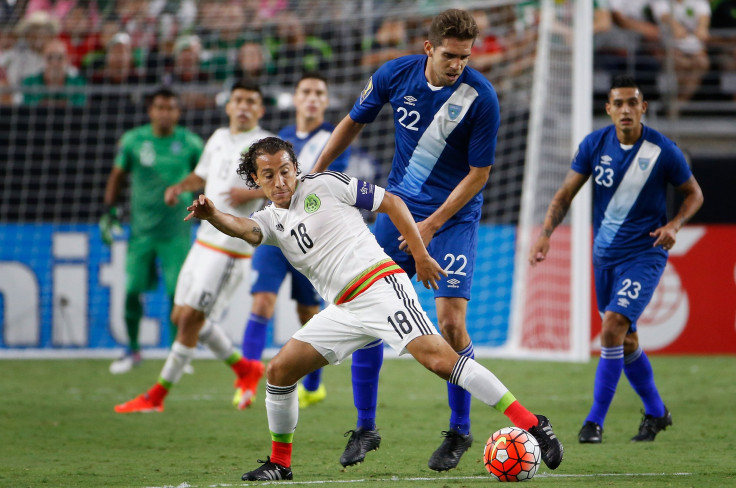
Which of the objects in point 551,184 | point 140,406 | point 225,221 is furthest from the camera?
point 551,184

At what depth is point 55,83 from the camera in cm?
1223

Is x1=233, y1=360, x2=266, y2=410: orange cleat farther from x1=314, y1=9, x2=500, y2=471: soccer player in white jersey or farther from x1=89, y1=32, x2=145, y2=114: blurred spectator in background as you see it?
x1=89, y1=32, x2=145, y2=114: blurred spectator in background

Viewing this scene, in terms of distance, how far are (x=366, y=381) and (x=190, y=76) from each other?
8048 millimetres

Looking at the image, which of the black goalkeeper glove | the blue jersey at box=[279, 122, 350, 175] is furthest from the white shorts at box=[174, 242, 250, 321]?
the black goalkeeper glove

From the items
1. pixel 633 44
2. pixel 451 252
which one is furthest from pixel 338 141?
pixel 633 44

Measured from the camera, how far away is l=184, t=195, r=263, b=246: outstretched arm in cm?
468

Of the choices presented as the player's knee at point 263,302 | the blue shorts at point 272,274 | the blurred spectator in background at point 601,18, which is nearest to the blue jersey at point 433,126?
the blue shorts at point 272,274

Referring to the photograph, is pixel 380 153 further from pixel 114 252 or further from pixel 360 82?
pixel 114 252

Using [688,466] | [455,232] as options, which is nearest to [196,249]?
[455,232]

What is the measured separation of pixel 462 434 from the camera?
5527 millimetres

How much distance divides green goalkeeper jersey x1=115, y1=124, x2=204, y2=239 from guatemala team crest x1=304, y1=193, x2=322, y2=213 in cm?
504

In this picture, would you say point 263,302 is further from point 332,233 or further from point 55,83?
point 55,83

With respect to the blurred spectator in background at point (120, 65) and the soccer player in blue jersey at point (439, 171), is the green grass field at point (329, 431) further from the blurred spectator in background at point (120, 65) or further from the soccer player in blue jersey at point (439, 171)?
the blurred spectator in background at point (120, 65)

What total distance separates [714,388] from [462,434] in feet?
14.3
